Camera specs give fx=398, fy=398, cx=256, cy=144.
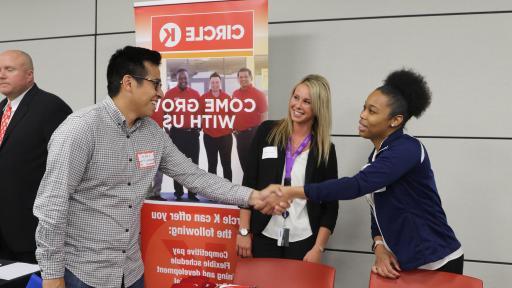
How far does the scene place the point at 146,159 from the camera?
1.71 metres

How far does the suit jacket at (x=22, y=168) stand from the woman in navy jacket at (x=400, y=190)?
5.66 ft

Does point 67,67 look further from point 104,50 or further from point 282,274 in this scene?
point 282,274

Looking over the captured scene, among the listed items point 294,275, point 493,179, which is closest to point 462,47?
point 493,179

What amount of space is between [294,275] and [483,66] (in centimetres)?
187

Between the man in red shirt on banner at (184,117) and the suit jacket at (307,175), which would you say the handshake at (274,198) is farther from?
the man in red shirt on banner at (184,117)

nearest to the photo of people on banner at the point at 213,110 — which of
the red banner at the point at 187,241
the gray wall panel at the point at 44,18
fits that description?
the red banner at the point at 187,241

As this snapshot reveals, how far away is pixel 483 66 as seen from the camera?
2.51 metres

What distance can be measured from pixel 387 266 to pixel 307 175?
584 mm

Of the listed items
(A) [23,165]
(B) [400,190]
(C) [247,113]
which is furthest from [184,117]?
(B) [400,190]

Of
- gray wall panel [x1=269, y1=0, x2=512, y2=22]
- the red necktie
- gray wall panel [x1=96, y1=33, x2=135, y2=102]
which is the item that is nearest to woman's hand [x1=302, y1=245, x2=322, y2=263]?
gray wall panel [x1=269, y1=0, x2=512, y2=22]

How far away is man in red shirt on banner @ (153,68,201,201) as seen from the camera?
2529mm

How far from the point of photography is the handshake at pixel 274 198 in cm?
191

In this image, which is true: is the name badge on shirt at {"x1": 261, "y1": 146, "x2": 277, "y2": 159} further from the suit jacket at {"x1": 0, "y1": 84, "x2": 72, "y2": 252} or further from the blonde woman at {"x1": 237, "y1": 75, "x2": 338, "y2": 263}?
the suit jacket at {"x1": 0, "y1": 84, "x2": 72, "y2": 252}

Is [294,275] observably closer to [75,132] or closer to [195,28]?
[75,132]
